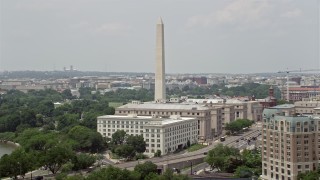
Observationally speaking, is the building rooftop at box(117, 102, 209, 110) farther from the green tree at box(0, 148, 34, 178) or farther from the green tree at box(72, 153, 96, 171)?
the green tree at box(0, 148, 34, 178)

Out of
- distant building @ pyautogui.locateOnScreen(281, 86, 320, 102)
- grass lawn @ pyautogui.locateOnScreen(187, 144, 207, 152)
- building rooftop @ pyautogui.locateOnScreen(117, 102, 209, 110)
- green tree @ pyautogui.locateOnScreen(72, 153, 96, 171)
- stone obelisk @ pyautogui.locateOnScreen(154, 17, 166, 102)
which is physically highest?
stone obelisk @ pyautogui.locateOnScreen(154, 17, 166, 102)

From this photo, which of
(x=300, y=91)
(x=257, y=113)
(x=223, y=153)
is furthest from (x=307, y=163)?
(x=300, y=91)

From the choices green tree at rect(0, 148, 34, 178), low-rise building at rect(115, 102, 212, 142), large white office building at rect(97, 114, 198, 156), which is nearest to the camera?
green tree at rect(0, 148, 34, 178)

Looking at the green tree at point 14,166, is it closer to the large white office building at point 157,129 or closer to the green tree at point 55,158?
the green tree at point 55,158

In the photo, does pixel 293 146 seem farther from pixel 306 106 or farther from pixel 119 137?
pixel 306 106

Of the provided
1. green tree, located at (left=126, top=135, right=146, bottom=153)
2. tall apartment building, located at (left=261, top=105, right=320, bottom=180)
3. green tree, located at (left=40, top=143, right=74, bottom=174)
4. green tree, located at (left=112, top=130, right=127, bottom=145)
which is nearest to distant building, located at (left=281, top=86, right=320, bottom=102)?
green tree, located at (left=112, top=130, right=127, bottom=145)

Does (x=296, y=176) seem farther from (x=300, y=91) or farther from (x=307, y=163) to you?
(x=300, y=91)
